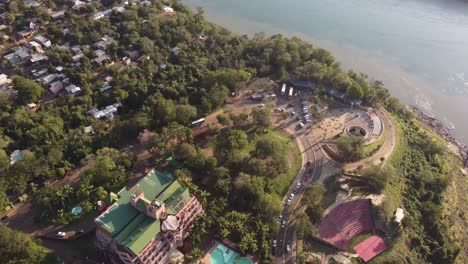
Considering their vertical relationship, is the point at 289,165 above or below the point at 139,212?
below

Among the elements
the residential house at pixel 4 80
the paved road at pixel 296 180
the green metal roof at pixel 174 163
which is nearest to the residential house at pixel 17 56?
the residential house at pixel 4 80

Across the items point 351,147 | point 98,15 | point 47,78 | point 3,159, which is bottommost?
point 3,159

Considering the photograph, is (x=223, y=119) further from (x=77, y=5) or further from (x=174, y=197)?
(x=77, y=5)

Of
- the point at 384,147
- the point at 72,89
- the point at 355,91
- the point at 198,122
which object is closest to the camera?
the point at 384,147

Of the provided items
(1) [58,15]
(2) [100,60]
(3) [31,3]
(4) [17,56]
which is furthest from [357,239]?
(3) [31,3]

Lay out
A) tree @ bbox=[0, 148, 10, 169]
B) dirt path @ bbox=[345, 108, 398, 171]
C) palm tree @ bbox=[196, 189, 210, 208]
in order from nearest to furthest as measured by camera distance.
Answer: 1. palm tree @ bbox=[196, 189, 210, 208]
2. tree @ bbox=[0, 148, 10, 169]
3. dirt path @ bbox=[345, 108, 398, 171]

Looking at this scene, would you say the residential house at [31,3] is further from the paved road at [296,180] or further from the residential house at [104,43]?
the paved road at [296,180]

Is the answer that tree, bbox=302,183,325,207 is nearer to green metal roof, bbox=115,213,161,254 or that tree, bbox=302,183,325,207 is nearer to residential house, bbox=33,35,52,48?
green metal roof, bbox=115,213,161,254

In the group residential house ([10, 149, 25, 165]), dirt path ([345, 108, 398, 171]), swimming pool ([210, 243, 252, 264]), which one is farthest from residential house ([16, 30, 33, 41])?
dirt path ([345, 108, 398, 171])

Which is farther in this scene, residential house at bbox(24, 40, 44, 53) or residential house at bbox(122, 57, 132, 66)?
residential house at bbox(24, 40, 44, 53)
